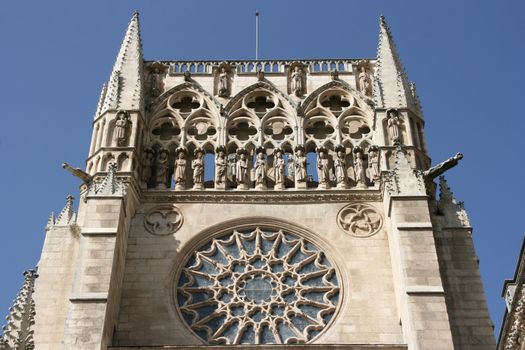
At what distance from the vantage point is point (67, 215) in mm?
22188

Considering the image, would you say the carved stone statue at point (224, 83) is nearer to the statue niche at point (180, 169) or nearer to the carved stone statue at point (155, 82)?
the carved stone statue at point (155, 82)

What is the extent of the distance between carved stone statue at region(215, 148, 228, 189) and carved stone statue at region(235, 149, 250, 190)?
1.02ft

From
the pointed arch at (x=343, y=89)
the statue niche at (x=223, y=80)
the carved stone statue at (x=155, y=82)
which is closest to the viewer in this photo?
the pointed arch at (x=343, y=89)

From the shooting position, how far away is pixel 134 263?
2114cm

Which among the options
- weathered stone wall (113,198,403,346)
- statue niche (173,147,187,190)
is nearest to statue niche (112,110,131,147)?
statue niche (173,147,187,190)

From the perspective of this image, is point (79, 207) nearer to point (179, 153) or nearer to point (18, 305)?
point (179, 153)

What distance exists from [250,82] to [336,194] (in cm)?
438

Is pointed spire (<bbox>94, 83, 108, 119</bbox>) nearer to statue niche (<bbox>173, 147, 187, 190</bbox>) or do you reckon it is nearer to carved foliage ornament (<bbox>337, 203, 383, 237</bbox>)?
statue niche (<bbox>173, 147, 187, 190</bbox>)

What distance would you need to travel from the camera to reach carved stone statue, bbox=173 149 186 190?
22703 millimetres

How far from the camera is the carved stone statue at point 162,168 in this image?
22828 millimetres

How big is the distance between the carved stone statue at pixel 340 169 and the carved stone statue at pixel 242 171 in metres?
2.11

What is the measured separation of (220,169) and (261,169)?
3.19 feet

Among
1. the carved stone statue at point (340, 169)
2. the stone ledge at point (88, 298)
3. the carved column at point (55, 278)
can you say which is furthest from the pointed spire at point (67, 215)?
the carved stone statue at point (340, 169)

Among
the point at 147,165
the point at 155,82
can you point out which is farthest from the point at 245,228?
the point at 155,82
